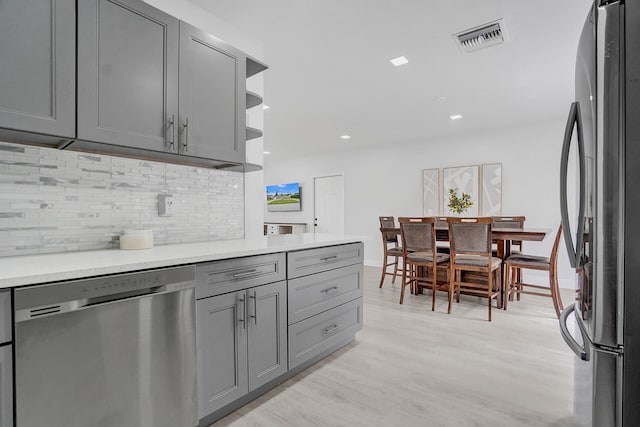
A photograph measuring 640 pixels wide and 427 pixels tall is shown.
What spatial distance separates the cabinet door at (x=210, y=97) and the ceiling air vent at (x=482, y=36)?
179 cm

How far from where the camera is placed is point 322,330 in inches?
89.0

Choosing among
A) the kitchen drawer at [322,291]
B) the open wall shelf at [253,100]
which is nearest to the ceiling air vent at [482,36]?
the open wall shelf at [253,100]

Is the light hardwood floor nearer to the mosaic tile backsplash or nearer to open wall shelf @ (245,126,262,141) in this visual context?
the mosaic tile backsplash

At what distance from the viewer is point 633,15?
0.96 meters

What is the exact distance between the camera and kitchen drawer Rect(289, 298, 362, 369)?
80.6 inches

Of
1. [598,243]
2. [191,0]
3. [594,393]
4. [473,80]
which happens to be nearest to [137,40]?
[191,0]

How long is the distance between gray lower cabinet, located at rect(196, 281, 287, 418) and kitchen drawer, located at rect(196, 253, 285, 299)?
0.04 meters

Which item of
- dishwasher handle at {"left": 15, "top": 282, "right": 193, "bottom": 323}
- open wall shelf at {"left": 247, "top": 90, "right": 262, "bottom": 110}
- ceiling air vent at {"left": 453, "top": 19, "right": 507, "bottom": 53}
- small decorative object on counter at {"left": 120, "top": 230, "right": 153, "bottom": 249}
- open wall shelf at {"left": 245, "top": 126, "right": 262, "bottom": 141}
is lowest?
dishwasher handle at {"left": 15, "top": 282, "right": 193, "bottom": 323}

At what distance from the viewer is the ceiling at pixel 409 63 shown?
229cm

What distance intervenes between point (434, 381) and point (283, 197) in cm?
661

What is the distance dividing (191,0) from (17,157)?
1.52m

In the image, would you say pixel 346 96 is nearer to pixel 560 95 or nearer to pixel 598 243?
pixel 560 95

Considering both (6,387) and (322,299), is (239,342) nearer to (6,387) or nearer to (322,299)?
(322,299)

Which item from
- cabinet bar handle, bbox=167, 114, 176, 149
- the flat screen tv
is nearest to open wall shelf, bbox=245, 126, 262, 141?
cabinet bar handle, bbox=167, 114, 176, 149
